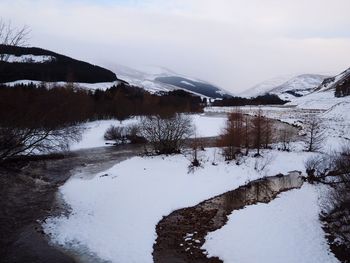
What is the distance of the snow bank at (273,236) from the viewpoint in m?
15.0

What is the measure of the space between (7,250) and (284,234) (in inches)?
454

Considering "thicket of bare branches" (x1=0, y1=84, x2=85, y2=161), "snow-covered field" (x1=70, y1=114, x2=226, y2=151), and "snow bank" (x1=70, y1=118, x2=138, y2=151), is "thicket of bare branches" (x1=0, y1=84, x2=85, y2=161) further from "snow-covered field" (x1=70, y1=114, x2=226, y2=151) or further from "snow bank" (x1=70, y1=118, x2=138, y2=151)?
"snow-covered field" (x1=70, y1=114, x2=226, y2=151)

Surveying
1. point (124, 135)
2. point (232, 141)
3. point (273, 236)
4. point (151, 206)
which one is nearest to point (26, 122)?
point (151, 206)

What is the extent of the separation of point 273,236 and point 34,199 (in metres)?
13.6

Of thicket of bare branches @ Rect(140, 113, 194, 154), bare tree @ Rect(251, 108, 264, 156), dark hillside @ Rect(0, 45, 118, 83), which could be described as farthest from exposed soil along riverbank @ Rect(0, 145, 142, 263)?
dark hillside @ Rect(0, 45, 118, 83)

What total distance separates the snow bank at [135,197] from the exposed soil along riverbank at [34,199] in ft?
2.73

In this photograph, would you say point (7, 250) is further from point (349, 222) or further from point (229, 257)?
point (349, 222)

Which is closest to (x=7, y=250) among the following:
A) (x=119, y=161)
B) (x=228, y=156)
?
(x=119, y=161)

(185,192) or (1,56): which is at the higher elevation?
(1,56)

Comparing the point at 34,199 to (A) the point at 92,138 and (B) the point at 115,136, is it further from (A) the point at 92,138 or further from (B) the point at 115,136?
(A) the point at 92,138

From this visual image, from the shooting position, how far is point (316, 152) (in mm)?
38156

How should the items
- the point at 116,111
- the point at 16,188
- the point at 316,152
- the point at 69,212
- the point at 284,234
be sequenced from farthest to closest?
the point at 116,111 < the point at 316,152 < the point at 16,188 < the point at 69,212 < the point at 284,234

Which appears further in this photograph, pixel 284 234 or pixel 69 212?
pixel 69 212

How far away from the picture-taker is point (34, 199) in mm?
22438
